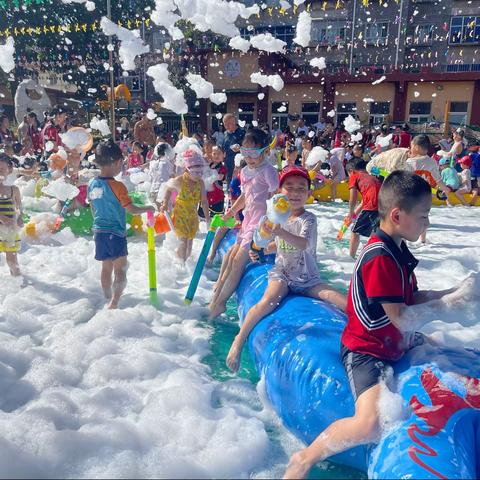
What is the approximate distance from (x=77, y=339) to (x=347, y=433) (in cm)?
240

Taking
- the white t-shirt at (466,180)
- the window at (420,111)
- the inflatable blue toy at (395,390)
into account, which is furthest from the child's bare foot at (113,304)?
the window at (420,111)

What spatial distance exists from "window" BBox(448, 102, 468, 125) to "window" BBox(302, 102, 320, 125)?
650 cm

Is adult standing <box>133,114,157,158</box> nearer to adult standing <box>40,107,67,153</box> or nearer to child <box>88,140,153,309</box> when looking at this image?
adult standing <box>40,107,67,153</box>

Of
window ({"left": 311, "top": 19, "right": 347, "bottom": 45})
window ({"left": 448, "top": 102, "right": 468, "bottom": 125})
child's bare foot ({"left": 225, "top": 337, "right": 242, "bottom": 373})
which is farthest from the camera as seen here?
window ({"left": 311, "top": 19, "right": 347, "bottom": 45})

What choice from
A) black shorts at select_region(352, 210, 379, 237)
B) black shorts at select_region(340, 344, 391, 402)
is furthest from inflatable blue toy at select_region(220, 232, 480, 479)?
black shorts at select_region(352, 210, 379, 237)

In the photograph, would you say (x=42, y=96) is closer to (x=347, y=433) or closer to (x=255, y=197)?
(x=255, y=197)

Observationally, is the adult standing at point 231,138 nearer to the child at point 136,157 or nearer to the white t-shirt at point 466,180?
the child at point 136,157

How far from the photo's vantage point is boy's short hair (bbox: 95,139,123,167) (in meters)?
4.21

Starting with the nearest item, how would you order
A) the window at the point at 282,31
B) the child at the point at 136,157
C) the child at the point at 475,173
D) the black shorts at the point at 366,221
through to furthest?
1. the black shorts at the point at 366,221
2. the child at the point at 136,157
3. the child at the point at 475,173
4. the window at the point at 282,31

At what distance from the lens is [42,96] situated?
65.2 ft

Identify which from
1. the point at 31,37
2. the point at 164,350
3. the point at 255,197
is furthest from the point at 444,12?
the point at 164,350

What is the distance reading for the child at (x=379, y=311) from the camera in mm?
2166

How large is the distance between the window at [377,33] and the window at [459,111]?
5731 mm

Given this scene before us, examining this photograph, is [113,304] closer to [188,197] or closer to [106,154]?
[106,154]
